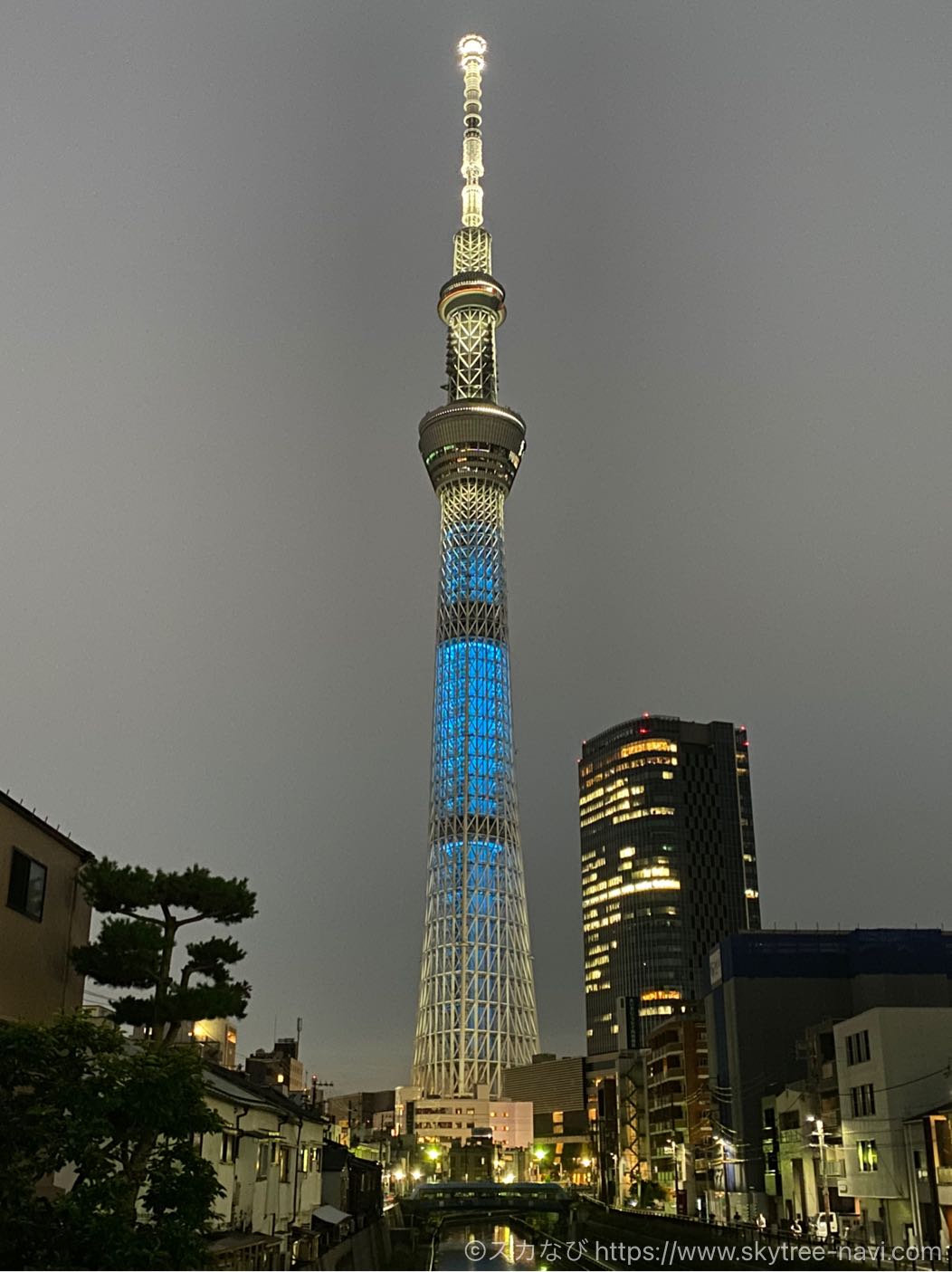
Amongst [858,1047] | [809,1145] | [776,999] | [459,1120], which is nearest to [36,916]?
[858,1047]

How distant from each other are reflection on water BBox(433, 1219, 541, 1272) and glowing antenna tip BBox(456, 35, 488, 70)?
138m

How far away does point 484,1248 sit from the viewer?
103 meters

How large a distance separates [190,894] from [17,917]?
17.2 ft

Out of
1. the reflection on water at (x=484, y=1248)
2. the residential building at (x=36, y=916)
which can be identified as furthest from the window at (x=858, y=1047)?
the residential building at (x=36, y=916)

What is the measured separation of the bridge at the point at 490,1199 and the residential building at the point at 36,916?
189ft

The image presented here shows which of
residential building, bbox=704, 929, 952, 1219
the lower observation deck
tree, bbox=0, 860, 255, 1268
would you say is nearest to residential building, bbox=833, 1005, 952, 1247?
residential building, bbox=704, 929, 952, 1219

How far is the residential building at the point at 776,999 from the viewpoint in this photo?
3241 inches

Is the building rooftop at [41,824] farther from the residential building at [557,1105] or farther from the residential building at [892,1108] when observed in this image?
the residential building at [557,1105]

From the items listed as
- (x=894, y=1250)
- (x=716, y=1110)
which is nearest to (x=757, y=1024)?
(x=716, y=1110)

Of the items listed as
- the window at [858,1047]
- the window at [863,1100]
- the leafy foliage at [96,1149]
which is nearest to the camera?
the leafy foliage at [96,1149]

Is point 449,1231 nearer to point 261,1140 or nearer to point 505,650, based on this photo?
point 505,650

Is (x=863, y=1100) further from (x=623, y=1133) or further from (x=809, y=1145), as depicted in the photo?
(x=623, y=1133)

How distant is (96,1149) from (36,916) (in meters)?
10.5

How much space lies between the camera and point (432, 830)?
149m
